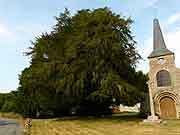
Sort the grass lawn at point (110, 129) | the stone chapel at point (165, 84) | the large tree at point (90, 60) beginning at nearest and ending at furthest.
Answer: the grass lawn at point (110, 129), the large tree at point (90, 60), the stone chapel at point (165, 84)

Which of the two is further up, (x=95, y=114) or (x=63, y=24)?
(x=63, y=24)

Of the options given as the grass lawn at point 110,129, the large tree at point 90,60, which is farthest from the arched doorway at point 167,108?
the grass lawn at point 110,129

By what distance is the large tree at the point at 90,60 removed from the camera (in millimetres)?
25656

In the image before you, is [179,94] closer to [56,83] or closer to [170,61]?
[170,61]

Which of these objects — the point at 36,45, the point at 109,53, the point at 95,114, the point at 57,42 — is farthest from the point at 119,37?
the point at 95,114

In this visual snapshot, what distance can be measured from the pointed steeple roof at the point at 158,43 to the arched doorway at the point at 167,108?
19.0 ft

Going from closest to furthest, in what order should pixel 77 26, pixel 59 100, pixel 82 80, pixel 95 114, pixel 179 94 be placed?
pixel 82 80, pixel 77 26, pixel 179 94, pixel 59 100, pixel 95 114

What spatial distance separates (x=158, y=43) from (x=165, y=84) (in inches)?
239

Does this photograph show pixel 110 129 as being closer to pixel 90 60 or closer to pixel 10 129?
pixel 10 129

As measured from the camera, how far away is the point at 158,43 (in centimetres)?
3378

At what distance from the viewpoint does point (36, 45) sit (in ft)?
100

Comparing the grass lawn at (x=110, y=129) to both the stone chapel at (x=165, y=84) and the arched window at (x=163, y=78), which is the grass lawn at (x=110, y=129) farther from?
the arched window at (x=163, y=78)

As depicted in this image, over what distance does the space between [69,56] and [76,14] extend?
6.56 m

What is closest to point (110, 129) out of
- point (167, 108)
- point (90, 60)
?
point (90, 60)
